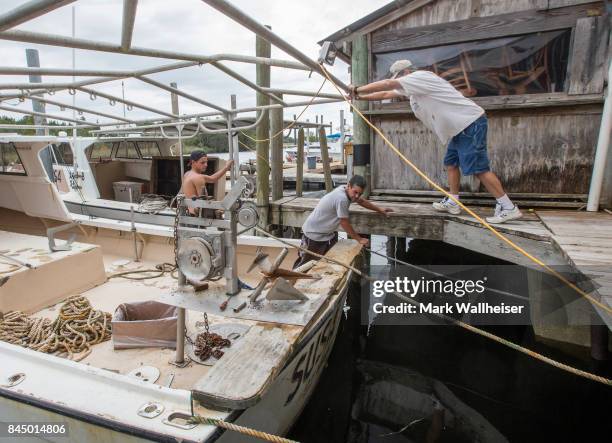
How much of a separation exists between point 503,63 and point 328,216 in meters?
3.09

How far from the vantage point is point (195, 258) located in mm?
2586

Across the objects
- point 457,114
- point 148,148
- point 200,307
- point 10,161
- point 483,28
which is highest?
point 483,28

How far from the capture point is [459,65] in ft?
17.6

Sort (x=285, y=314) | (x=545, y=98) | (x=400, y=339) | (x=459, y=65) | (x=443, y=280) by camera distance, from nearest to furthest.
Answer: (x=285, y=314) → (x=545, y=98) → (x=459, y=65) → (x=400, y=339) → (x=443, y=280)

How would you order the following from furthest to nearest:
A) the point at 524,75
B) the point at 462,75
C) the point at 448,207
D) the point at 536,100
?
the point at 462,75 → the point at 524,75 → the point at 536,100 → the point at 448,207

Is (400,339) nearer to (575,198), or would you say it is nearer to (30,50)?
(575,198)

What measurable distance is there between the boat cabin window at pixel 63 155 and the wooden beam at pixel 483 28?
8.06 metres

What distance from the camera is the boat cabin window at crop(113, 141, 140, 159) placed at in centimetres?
1084

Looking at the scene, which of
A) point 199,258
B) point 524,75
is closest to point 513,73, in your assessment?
point 524,75

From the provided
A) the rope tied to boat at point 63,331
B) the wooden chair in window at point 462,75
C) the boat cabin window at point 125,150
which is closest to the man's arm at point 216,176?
the rope tied to boat at point 63,331

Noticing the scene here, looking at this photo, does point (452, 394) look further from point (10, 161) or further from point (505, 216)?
point (10, 161)

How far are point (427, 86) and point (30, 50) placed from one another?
8.62 m

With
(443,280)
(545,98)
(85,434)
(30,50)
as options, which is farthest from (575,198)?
(30,50)

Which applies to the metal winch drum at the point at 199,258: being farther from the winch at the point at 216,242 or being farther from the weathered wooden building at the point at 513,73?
the weathered wooden building at the point at 513,73
